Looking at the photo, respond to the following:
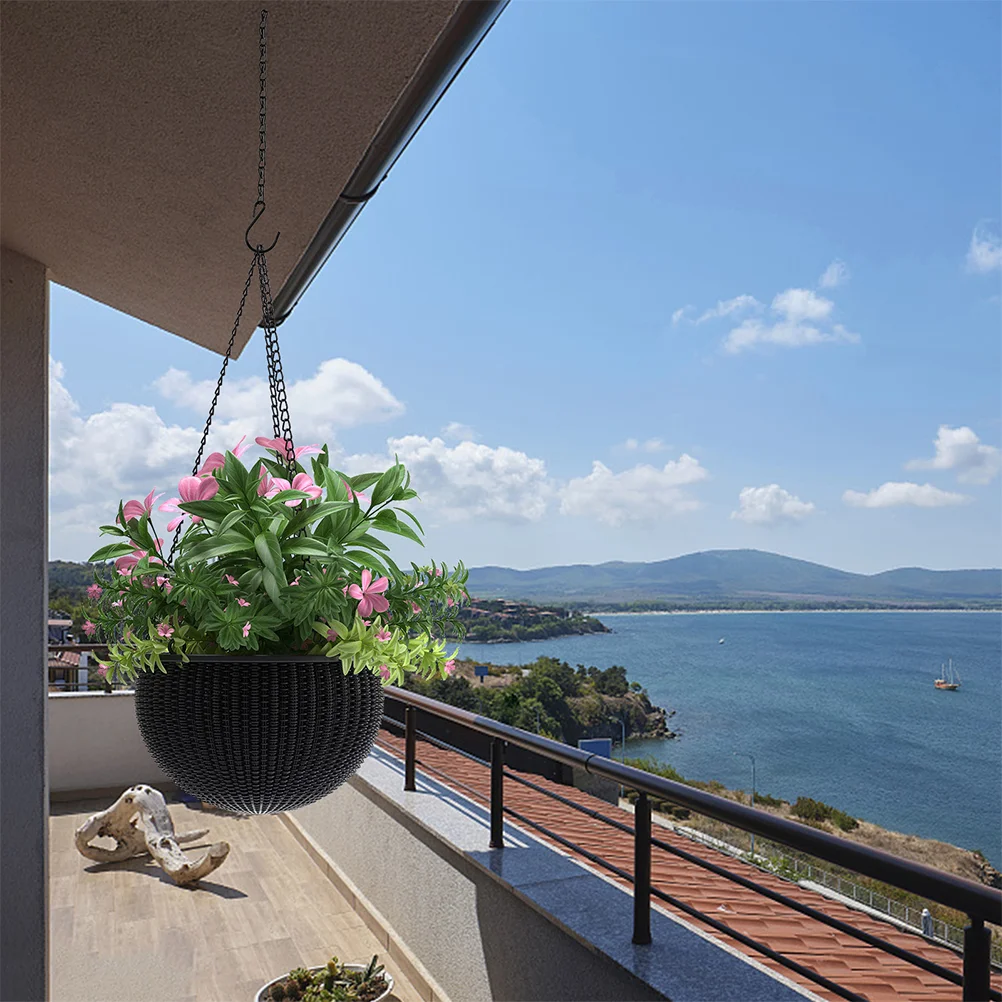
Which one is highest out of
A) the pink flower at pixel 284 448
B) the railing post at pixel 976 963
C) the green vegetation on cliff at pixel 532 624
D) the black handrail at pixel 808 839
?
the pink flower at pixel 284 448

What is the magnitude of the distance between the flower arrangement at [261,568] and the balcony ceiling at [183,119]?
561mm

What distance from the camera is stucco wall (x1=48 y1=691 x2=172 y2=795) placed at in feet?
17.1

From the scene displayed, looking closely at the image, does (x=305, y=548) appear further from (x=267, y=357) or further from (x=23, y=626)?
(x=23, y=626)

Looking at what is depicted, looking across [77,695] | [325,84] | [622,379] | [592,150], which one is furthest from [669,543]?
[325,84]

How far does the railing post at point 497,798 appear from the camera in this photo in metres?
2.37

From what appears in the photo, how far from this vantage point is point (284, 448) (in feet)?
3.95

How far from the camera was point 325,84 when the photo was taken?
130 cm

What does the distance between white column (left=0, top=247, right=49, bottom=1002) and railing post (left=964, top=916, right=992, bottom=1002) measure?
5.95 feet

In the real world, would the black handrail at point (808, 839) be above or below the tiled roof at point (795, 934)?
above

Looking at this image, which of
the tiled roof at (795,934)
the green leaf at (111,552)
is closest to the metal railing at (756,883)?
the tiled roof at (795,934)

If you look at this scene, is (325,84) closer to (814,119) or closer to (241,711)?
(241,711)

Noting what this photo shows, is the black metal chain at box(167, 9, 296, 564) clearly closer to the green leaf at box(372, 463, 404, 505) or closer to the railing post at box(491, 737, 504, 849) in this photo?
the green leaf at box(372, 463, 404, 505)

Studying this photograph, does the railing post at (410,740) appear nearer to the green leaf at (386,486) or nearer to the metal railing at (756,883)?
the metal railing at (756,883)

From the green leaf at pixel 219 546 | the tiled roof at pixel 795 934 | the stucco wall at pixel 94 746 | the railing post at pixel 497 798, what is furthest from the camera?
the stucco wall at pixel 94 746
